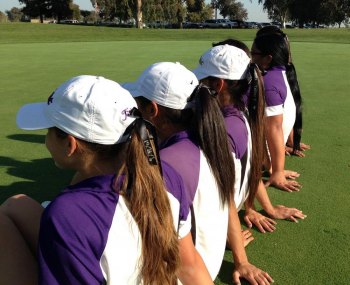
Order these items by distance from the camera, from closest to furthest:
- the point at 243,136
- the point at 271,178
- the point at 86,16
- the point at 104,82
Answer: the point at 104,82 → the point at 243,136 → the point at 271,178 → the point at 86,16

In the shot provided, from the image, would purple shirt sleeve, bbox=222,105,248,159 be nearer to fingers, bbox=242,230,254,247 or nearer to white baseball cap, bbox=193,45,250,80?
white baseball cap, bbox=193,45,250,80

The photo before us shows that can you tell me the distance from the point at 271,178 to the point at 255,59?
1.14 metres

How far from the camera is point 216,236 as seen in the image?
2.39 m

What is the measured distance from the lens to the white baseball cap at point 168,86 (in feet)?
7.64

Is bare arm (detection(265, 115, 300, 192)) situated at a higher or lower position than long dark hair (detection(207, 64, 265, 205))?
lower

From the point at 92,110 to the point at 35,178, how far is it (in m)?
2.94

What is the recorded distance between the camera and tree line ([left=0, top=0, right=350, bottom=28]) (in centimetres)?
4619

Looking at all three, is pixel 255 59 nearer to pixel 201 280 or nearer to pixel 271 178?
pixel 271 178

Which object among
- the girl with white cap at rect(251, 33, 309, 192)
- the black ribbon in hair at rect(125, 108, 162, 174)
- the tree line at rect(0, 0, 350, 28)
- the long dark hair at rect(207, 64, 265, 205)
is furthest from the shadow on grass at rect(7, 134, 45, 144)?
the tree line at rect(0, 0, 350, 28)

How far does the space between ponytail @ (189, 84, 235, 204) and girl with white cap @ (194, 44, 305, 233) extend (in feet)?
1.34

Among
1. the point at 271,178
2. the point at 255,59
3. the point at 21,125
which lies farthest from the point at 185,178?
the point at 255,59

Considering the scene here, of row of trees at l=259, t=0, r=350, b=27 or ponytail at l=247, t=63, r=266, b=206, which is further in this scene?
row of trees at l=259, t=0, r=350, b=27

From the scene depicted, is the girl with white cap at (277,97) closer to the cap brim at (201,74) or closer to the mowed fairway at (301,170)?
the mowed fairway at (301,170)

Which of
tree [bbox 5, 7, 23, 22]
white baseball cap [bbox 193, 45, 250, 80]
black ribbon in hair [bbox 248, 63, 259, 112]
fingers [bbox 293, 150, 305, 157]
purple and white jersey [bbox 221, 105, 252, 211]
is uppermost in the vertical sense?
white baseball cap [bbox 193, 45, 250, 80]
